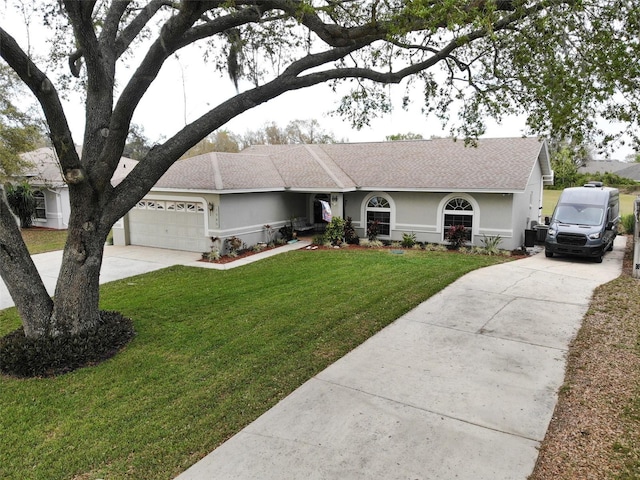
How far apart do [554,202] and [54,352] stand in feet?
123

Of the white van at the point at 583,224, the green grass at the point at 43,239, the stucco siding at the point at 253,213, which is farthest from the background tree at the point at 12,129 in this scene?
the white van at the point at 583,224

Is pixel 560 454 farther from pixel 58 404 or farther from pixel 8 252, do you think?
pixel 8 252

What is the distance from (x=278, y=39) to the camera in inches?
355

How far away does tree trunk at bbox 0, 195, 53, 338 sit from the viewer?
251 inches

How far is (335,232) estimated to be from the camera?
17.4 m

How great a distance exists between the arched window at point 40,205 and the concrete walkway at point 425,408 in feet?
78.2

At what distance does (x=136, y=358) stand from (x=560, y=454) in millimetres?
5965

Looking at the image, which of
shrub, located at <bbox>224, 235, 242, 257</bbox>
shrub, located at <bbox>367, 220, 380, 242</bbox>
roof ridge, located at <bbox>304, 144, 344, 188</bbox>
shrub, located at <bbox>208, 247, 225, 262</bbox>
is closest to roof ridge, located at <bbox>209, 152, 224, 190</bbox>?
shrub, located at <bbox>224, 235, 242, 257</bbox>

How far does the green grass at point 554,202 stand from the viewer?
1154 inches

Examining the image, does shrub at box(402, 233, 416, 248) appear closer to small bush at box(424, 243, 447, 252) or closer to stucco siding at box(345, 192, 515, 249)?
stucco siding at box(345, 192, 515, 249)

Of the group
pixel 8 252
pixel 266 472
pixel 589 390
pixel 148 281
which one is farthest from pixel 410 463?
pixel 148 281

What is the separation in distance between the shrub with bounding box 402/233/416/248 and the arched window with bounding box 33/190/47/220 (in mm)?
20685

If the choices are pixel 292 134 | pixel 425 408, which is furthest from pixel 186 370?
pixel 292 134

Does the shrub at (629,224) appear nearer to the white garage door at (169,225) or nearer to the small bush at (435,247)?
the small bush at (435,247)
